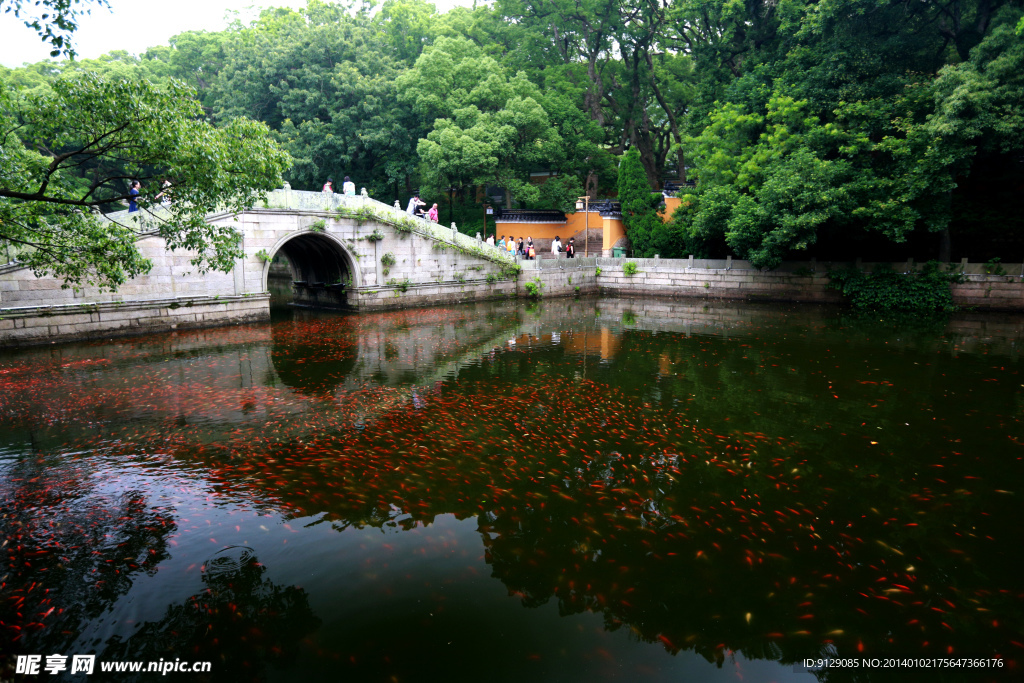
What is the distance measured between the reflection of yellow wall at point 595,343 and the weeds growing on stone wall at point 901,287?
11.4 meters

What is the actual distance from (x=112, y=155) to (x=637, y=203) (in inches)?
928

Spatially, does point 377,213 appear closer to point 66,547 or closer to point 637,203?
point 637,203

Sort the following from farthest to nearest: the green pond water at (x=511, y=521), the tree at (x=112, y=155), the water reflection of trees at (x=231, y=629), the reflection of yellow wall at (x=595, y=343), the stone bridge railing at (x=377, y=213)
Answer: the stone bridge railing at (x=377, y=213)
the reflection of yellow wall at (x=595, y=343)
the tree at (x=112, y=155)
the green pond water at (x=511, y=521)
the water reflection of trees at (x=231, y=629)

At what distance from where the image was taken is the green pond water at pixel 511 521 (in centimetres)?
397

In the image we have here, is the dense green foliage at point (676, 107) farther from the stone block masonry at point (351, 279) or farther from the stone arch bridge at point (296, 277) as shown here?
the stone arch bridge at point (296, 277)

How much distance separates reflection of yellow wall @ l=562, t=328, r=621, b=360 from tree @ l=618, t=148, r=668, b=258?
12.4 metres

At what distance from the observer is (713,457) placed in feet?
23.5

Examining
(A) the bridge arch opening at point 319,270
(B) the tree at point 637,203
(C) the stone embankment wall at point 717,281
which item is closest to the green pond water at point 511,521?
(A) the bridge arch opening at point 319,270

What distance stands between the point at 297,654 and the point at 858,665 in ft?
12.6

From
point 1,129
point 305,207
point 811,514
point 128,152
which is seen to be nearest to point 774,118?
point 305,207

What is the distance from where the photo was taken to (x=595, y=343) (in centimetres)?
1470

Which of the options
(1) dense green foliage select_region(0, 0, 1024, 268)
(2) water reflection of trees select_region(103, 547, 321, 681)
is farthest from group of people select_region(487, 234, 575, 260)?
(2) water reflection of trees select_region(103, 547, 321, 681)

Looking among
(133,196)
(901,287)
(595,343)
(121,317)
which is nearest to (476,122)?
(595,343)

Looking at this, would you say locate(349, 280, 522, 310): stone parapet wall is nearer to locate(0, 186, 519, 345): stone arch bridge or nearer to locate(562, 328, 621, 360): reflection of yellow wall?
locate(0, 186, 519, 345): stone arch bridge
